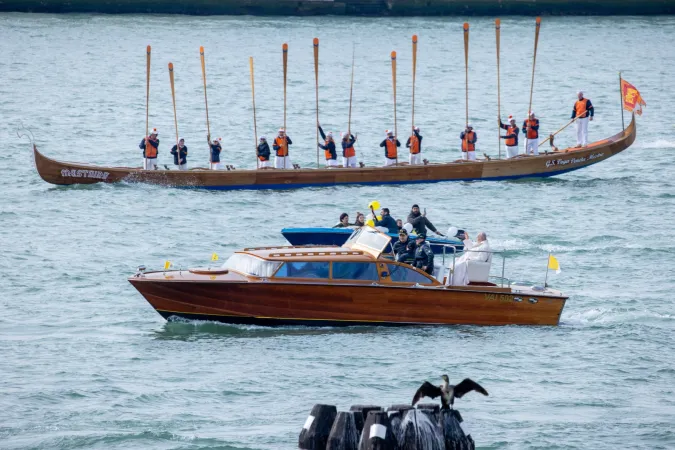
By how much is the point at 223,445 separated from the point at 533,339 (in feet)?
29.5

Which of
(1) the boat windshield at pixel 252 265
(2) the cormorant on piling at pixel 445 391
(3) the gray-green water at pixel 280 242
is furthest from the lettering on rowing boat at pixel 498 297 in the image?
(2) the cormorant on piling at pixel 445 391

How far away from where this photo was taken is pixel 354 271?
28.4 metres

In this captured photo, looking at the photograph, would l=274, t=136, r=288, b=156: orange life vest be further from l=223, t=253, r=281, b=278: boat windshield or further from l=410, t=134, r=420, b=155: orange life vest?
l=223, t=253, r=281, b=278: boat windshield

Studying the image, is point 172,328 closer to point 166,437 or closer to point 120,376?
point 120,376

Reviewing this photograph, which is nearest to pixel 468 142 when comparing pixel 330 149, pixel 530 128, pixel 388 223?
pixel 530 128

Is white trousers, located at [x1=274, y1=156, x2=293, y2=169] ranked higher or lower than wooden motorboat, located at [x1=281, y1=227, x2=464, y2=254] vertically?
higher

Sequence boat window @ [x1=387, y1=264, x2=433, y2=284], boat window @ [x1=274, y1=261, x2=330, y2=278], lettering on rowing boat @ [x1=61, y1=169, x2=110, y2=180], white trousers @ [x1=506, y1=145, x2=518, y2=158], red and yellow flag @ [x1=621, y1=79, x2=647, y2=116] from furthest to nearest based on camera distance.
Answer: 1. white trousers @ [x1=506, y1=145, x2=518, y2=158]
2. red and yellow flag @ [x1=621, y1=79, x2=647, y2=116]
3. lettering on rowing boat @ [x1=61, y1=169, x2=110, y2=180]
4. boat window @ [x1=387, y1=264, x2=433, y2=284]
5. boat window @ [x1=274, y1=261, x2=330, y2=278]

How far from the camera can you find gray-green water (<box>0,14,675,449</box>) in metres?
24.5

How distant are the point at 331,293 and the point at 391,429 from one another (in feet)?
39.0

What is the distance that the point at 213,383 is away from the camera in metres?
25.8

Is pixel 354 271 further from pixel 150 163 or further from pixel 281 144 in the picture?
pixel 150 163

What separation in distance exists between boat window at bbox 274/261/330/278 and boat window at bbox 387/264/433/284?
4.60 ft

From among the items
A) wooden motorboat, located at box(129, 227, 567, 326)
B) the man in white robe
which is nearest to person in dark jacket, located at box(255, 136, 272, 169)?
wooden motorboat, located at box(129, 227, 567, 326)

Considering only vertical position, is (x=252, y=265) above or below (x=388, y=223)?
below
